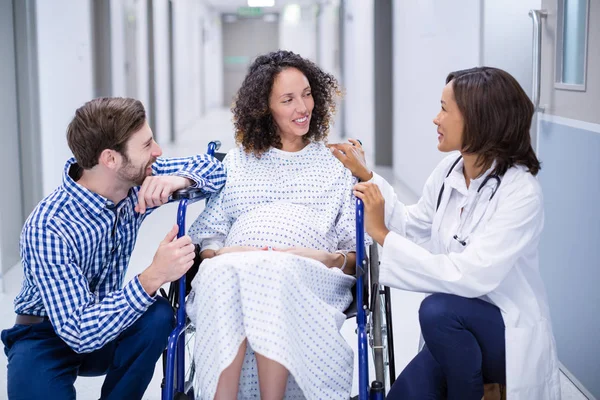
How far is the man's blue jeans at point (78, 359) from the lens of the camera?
78.1 inches

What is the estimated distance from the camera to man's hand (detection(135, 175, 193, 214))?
2143mm

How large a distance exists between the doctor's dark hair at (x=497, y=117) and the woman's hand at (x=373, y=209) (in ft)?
0.95

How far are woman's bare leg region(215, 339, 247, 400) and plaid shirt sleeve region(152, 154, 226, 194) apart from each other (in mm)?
588

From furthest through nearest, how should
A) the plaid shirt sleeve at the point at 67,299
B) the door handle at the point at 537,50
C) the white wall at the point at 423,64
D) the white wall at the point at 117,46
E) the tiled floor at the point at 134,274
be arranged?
the white wall at the point at 117,46 < the white wall at the point at 423,64 < the door handle at the point at 537,50 < the tiled floor at the point at 134,274 < the plaid shirt sleeve at the point at 67,299

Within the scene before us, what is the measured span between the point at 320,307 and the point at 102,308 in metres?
0.58

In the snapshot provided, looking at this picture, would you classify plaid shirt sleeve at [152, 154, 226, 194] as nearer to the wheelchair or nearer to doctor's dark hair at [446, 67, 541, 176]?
the wheelchair

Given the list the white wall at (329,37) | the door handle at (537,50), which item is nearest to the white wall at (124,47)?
the white wall at (329,37)

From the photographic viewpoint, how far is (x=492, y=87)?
6.56 feet

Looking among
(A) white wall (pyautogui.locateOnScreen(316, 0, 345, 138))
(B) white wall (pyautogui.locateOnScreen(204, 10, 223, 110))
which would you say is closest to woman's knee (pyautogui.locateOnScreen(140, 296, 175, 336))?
(A) white wall (pyautogui.locateOnScreen(316, 0, 345, 138))

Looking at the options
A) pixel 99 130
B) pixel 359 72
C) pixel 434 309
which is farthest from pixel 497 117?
pixel 359 72

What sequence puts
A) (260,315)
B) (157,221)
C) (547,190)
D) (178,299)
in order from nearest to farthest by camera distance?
(260,315), (178,299), (547,190), (157,221)

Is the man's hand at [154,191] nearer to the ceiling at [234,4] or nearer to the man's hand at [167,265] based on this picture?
the man's hand at [167,265]

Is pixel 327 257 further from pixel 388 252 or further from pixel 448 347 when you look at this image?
pixel 448 347

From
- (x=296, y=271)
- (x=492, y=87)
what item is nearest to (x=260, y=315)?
(x=296, y=271)
